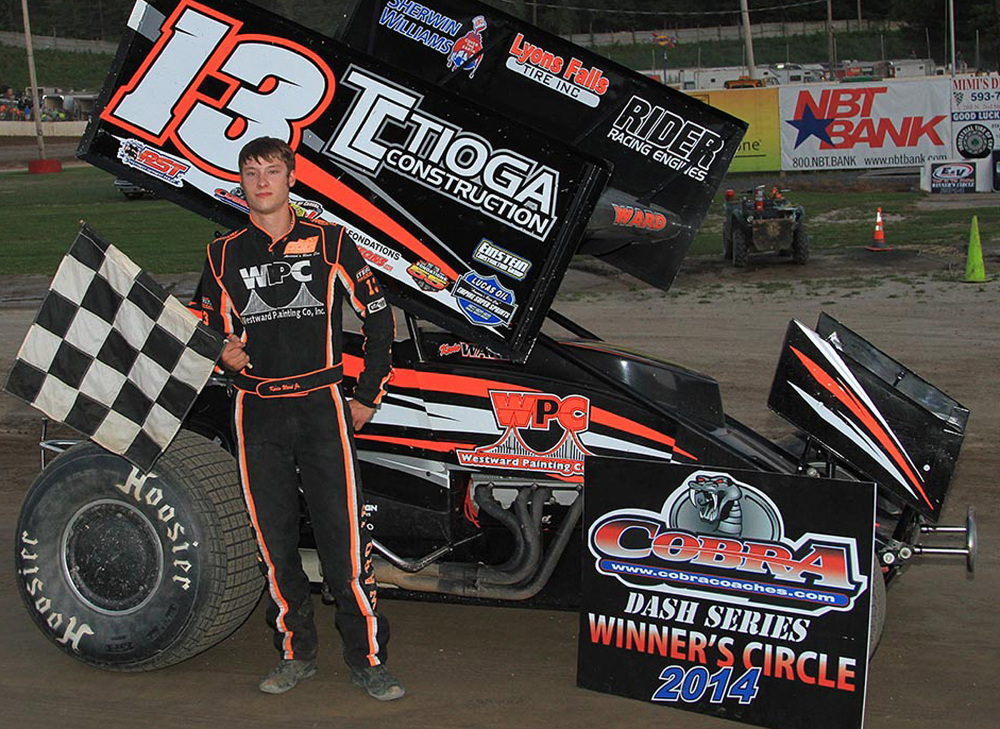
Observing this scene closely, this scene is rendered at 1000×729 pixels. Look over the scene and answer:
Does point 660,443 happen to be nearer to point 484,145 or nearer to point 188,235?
point 484,145

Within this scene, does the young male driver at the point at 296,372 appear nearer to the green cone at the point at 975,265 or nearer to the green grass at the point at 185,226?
the green cone at the point at 975,265

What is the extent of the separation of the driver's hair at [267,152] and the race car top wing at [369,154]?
307 millimetres

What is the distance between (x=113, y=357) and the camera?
13.1ft

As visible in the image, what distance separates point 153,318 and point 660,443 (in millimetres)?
1837

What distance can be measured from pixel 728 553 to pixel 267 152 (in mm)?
1977

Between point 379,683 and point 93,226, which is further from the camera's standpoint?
point 93,226

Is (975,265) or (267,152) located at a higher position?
(267,152)

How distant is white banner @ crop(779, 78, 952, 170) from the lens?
24.5m

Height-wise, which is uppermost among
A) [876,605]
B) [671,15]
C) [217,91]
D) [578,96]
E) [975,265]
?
[671,15]

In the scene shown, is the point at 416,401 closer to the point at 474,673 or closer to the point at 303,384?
the point at 303,384

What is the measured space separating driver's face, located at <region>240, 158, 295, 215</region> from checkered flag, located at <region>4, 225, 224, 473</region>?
452 millimetres

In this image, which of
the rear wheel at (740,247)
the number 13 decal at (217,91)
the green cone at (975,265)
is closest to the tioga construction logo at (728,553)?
the number 13 decal at (217,91)

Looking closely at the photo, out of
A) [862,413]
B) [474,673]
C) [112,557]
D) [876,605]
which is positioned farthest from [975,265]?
[112,557]

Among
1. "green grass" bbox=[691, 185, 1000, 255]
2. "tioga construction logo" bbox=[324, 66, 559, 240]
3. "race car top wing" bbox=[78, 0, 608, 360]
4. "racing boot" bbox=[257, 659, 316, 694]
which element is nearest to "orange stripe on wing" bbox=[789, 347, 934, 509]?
"race car top wing" bbox=[78, 0, 608, 360]
